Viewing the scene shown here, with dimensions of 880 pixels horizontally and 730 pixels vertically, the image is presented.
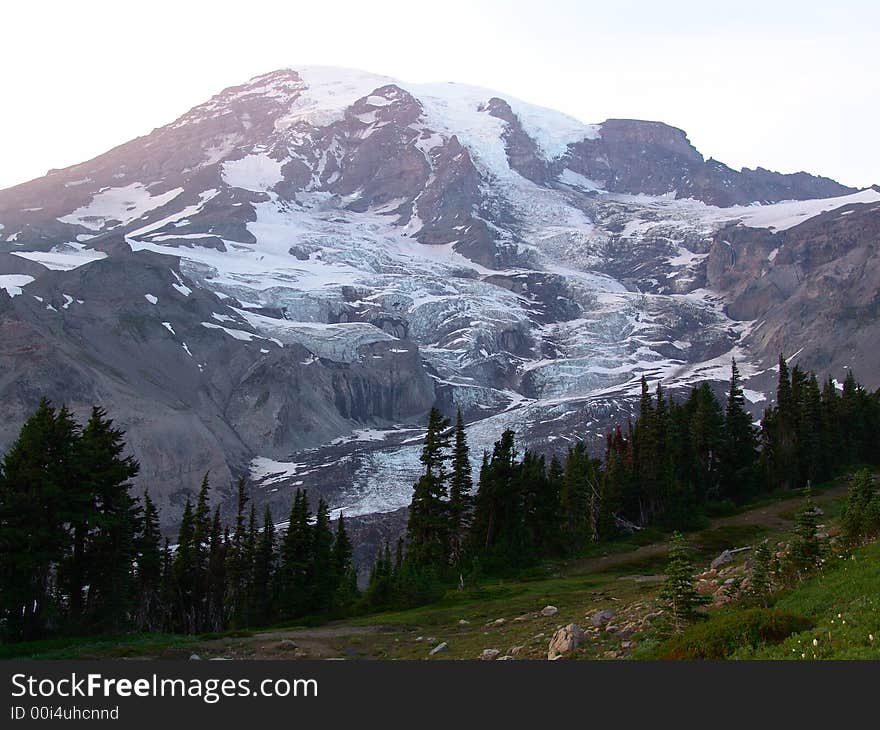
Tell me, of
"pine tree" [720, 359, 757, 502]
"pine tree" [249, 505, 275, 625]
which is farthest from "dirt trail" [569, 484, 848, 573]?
"pine tree" [249, 505, 275, 625]

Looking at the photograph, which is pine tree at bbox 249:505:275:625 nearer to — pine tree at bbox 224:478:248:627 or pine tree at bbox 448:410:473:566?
pine tree at bbox 224:478:248:627

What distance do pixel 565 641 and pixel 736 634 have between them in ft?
20.3

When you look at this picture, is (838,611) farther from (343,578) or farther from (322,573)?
(343,578)

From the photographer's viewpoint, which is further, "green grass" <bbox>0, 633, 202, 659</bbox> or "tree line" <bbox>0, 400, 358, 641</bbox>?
"tree line" <bbox>0, 400, 358, 641</bbox>

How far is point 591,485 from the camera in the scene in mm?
71062

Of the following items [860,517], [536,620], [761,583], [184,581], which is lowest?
[184,581]

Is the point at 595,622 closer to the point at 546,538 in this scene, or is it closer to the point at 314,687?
the point at 314,687

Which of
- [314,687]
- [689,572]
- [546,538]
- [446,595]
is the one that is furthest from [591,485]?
[314,687]

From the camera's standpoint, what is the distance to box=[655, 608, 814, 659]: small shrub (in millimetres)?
17656

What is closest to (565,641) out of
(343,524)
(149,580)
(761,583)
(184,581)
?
(761,583)

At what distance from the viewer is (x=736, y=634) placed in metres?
17.9

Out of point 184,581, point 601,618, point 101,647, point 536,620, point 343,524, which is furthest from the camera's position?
point 343,524

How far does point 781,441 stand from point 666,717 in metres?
72.5

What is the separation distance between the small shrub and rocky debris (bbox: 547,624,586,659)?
4373 mm
